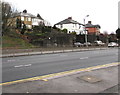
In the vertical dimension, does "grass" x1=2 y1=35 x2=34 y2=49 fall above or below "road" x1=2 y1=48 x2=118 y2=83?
above

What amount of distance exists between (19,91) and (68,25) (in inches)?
2314

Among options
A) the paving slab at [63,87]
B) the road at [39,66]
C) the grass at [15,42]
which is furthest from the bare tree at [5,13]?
the paving slab at [63,87]

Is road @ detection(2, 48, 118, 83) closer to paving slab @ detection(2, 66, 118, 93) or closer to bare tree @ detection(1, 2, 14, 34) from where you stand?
paving slab @ detection(2, 66, 118, 93)

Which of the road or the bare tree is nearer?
the road

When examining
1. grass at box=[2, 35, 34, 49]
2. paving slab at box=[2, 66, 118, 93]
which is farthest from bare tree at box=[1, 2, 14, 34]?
paving slab at box=[2, 66, 118, 93]

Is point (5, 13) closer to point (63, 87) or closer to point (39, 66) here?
point (39, 66)

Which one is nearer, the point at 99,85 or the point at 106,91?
the point at 106,91

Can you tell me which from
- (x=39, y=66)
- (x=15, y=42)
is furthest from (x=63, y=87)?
(x=15, y=42)

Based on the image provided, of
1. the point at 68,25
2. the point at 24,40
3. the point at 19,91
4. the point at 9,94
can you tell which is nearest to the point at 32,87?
the point at 19,91

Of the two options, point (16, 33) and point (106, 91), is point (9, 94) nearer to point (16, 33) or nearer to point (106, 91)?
point (106, 91)

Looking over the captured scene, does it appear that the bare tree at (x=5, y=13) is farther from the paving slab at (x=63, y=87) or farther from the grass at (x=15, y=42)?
the paving slab at (x=63, y=87)

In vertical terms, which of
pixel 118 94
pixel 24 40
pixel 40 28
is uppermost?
pixel 40 28

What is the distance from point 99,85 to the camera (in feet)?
17.4

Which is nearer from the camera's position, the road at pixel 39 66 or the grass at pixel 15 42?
the road at pixel 39 66
